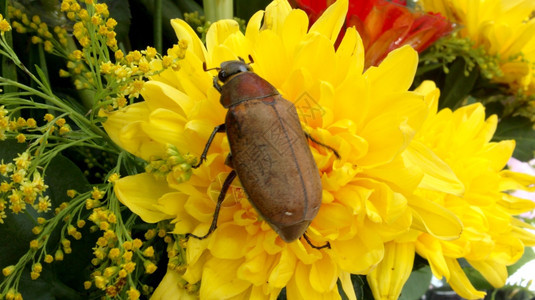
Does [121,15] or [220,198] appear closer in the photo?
[220,198]

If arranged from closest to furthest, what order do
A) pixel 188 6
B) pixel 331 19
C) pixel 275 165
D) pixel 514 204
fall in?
pixel 275 165
pixel 331 19
pixel 514 204
pixel 188 6

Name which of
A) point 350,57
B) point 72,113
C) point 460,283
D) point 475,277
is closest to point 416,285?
point 475,277

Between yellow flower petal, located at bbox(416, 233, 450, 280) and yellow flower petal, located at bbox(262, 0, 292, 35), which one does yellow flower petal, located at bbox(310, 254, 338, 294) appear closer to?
yellow flower petal, located at bbox(416, 233, 450, 280)

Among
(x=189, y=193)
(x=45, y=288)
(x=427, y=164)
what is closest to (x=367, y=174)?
(x=427, y=164)

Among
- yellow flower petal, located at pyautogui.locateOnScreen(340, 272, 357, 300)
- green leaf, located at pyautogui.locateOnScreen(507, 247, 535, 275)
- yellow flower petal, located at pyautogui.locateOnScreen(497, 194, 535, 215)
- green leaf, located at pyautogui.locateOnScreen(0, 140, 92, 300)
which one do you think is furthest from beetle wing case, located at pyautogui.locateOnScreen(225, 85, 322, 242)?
green leaf, located at pyautogui.locateOnScreen(507, 247, 535, 275)

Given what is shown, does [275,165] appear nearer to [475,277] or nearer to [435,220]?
[435,220]

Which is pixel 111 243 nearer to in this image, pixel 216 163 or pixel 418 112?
pixel 216 163

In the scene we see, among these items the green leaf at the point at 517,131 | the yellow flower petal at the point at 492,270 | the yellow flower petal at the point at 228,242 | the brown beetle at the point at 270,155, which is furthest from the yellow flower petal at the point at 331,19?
the green leaf at the point at 517,131
